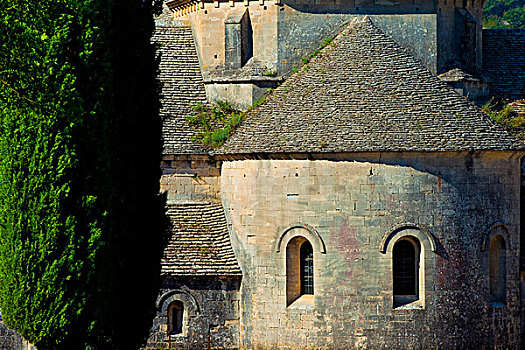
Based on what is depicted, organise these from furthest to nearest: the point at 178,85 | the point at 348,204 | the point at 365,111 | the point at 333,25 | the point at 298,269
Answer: the point at 178,85
the point at 333,25
the point at 298,269
the point at 365,111
the point at 348,204

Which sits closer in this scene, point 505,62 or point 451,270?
point 451,270

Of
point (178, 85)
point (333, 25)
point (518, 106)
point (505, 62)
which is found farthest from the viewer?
point (505, 62)

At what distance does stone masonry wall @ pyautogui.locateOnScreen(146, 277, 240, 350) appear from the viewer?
2681 cm

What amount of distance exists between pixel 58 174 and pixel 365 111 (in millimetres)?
9448

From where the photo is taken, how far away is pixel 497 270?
26578 millimetres

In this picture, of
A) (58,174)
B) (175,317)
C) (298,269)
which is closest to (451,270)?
(298,269)

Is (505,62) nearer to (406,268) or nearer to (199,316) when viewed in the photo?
(406,268)

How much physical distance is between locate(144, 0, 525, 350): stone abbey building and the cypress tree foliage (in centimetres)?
536

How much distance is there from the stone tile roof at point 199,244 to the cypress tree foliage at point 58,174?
662cm

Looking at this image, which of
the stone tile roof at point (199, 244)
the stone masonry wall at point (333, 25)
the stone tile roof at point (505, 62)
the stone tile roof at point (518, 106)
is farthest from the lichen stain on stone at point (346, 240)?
the stone tile roof at point (505, 62)

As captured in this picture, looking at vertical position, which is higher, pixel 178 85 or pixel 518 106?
pixel 178 85

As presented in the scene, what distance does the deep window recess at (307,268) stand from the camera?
2611 cm

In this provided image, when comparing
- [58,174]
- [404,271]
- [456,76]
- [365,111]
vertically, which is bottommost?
[404,271]

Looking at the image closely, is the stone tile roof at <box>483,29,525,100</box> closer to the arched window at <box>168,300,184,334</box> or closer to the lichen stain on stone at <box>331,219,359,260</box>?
the lichen stain on stone at <box>331,219,359,260</box>
